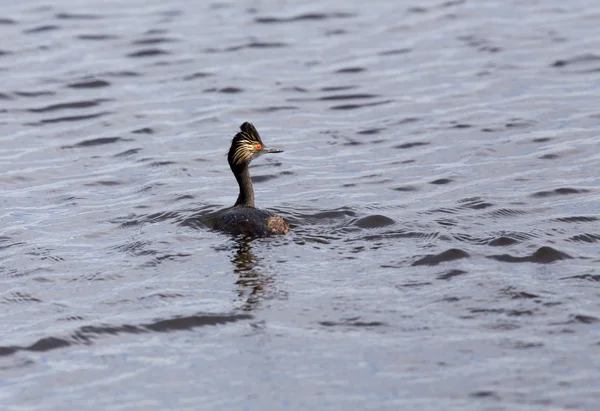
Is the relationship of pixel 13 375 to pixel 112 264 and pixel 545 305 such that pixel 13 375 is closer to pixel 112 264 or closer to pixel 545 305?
pixel 112 264

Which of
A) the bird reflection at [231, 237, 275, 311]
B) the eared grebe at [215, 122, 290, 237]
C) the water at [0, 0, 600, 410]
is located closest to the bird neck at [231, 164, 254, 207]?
the eared grebe at [215, 122, 290, 237]

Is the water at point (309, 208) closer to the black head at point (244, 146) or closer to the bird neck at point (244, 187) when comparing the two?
the bird neck at point (244, 187)

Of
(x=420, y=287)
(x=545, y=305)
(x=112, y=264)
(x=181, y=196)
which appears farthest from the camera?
(x=181, y=196)

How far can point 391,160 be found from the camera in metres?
14.1

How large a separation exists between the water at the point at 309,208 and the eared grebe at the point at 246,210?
207 millimetres

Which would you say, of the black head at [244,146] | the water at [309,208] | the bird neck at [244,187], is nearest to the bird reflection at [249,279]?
the water at [309,208]

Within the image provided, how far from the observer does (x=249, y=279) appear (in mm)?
9672

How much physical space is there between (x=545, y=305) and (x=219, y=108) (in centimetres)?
930

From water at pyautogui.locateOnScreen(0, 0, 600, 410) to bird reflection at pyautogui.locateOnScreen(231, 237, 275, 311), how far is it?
3cm

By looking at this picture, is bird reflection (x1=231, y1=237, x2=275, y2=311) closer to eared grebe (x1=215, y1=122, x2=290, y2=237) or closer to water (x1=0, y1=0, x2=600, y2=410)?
water (x1=0, y1=0, x2=600, y2=410)

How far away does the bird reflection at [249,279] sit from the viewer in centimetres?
916

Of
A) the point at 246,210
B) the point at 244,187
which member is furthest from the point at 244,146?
the point at 246,210

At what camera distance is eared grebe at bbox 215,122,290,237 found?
35.5 feet

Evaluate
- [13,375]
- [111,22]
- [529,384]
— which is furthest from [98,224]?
[111,22]
